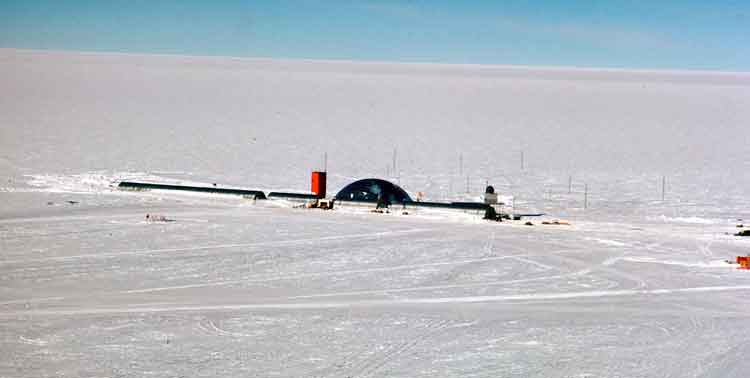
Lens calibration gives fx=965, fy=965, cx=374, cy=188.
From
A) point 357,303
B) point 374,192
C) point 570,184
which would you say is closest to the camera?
point 357,303

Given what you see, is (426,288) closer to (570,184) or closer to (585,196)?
(585,196)

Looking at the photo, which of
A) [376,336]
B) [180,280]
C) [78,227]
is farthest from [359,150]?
[376,336]

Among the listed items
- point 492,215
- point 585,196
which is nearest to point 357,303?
point 492,215

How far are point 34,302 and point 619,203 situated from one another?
17571 mm

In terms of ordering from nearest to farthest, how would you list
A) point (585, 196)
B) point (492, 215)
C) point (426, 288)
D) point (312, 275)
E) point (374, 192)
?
point (426, 288), point (312, 275), point (492, 215), point (374, 192), point (585, 196)

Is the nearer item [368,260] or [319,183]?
[368,260]

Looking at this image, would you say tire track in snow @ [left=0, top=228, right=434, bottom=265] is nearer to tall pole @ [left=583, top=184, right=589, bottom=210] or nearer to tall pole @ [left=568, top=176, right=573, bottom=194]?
tall pole @ [left=583, top=184, right=589, bottom=210]

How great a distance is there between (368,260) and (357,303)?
348 centimetres

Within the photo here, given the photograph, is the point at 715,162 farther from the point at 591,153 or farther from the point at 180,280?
the point at 180,280

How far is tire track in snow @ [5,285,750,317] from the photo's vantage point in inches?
475

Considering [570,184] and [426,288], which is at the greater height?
[570,184]

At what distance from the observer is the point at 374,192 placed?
78.6 feet

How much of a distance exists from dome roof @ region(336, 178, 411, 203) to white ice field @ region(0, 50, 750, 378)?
144 cm

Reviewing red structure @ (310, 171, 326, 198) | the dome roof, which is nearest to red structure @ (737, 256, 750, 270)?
the dome roof
